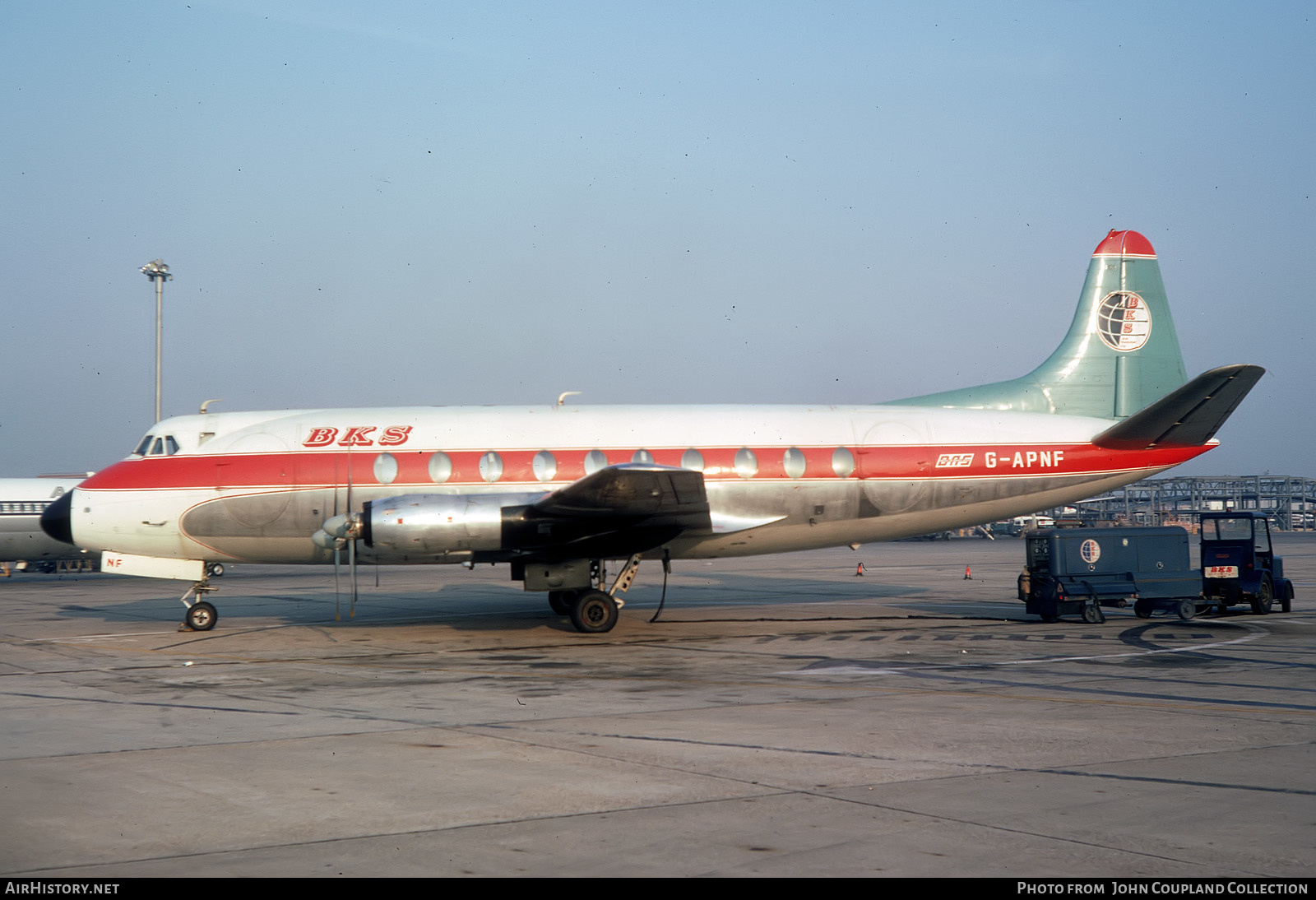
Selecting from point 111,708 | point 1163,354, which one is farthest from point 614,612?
point 1163,354

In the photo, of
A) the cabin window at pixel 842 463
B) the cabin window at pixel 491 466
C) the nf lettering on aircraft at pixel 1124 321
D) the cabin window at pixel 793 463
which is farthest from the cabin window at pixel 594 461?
the nf lettering on aircraft at pixel 1124 321

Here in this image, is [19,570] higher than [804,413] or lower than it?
lower

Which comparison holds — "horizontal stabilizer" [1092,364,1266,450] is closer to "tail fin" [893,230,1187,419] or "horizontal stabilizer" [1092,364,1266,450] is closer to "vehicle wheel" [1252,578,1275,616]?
"tail fin" [893,230,1187,419]

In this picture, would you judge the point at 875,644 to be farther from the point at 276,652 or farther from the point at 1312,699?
the point at 276,652

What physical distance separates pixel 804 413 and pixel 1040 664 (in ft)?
26.1

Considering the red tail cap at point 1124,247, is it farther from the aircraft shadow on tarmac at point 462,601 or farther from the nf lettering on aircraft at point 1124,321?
the aircraft shadow on tarmac at point 462,601

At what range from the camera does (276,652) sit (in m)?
17.6

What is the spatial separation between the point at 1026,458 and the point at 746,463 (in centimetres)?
578

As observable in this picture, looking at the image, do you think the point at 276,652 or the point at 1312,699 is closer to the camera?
the point at 1312,699

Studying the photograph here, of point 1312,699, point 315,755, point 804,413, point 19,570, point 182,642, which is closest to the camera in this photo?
point 315,755

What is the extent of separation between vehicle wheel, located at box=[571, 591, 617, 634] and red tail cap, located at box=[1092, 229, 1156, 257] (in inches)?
515

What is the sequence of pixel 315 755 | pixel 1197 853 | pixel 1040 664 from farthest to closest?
pixel 1040 664, pixel 315 755, pixel 1197 853

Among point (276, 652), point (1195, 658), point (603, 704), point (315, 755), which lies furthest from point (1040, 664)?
point (276, 652)

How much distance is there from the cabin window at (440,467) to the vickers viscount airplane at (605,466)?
0.02 m
